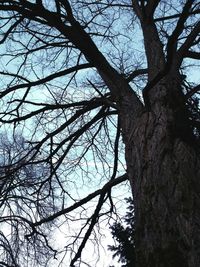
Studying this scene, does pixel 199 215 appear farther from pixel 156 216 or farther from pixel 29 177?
pixel 29 177

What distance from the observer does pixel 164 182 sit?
2.46m

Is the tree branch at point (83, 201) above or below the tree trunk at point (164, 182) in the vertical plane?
above

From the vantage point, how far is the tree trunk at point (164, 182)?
214 centimetres

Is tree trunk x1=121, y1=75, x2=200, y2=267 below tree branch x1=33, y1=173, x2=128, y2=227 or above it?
below

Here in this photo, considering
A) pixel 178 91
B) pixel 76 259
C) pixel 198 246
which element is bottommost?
pixel 198 246

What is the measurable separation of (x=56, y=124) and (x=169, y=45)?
353 centimetres

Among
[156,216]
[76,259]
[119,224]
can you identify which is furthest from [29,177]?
[156,216]

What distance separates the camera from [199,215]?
2229mm

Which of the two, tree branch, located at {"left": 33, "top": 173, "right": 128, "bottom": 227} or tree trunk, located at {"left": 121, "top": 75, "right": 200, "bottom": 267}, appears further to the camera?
tree branch, located at {"left": 33, "top": 173, "right": 128, "bottom": 227}

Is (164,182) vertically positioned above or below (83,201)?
below

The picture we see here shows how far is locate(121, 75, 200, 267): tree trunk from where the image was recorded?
214cm

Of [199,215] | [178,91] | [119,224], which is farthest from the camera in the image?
[119,224]

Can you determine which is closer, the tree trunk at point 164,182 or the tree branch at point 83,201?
the tree trunk at point 164,182

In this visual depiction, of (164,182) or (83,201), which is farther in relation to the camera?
(83,201)
